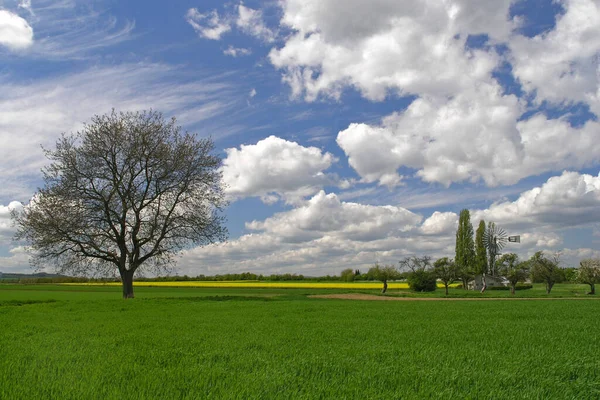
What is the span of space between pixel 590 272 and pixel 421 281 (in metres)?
22.1

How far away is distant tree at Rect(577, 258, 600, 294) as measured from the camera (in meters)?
60.7

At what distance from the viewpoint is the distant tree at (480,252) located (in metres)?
93.0

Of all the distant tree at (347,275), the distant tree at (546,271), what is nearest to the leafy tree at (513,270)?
the distant tree at (546,271)

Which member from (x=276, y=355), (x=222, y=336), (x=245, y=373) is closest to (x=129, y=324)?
(x=222, y=336)

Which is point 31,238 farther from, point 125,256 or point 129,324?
point 129,324

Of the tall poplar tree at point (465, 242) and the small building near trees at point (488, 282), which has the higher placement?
the tall poplar tree at point (465, 242)

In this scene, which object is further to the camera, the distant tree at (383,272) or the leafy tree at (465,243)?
the leafy tree at (465,243)

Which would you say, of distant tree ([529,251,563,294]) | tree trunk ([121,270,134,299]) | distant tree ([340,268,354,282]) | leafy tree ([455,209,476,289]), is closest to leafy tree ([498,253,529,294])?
distant tree ([529,251,563,294])

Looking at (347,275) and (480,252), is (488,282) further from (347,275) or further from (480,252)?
(347,275)

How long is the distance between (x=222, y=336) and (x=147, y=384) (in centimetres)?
602

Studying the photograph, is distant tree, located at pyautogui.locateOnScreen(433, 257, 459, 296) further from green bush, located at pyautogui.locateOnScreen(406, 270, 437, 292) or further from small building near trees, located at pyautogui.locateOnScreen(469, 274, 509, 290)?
small building near trees, located at pyautogui.locateOnScreen(469, 274, 509, 290)

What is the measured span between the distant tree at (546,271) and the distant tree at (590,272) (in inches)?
121

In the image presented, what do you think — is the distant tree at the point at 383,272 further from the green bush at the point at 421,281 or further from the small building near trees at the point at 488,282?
the small building near trees at the point at 488,282

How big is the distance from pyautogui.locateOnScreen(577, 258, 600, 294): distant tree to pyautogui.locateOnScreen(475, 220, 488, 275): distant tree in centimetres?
2848
